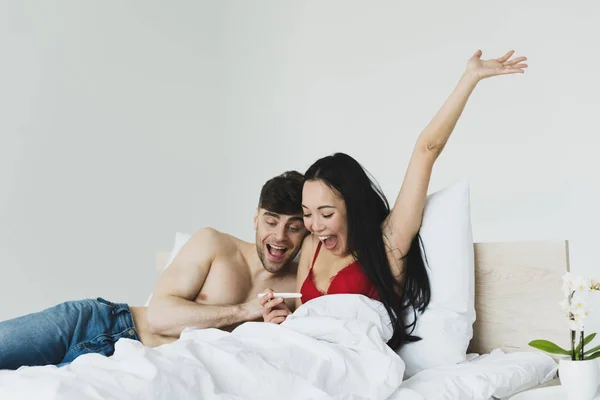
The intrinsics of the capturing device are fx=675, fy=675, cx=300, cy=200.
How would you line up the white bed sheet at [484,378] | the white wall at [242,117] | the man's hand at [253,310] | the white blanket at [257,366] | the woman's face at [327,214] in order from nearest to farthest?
the white blanket at [257,366], the white bed sheet at [484,378], the woman's face at [327,214], the man's hand at [253,310], the white wall at [242,117]

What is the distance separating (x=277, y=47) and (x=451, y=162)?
150 cm

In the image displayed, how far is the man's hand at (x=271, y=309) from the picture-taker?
6.98 feet

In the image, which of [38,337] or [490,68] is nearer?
[490,68]

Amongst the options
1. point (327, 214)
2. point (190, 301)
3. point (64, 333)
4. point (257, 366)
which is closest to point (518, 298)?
point (327, 214)

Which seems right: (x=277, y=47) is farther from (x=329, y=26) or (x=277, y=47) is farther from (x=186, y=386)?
(x=186, y=386)

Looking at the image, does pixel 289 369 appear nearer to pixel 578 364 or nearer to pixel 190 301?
pixel 578 364

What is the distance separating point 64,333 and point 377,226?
1140mm

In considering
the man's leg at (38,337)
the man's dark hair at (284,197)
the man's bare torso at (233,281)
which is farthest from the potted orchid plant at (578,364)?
the man's leg at (38,337)

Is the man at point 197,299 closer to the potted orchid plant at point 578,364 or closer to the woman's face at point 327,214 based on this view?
the woman's face at point 327,214

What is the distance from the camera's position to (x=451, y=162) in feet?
10.3

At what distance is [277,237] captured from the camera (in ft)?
7.76

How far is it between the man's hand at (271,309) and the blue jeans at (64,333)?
593mm

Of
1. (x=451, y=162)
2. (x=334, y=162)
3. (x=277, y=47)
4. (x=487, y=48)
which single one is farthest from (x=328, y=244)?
(x=277, y=47)

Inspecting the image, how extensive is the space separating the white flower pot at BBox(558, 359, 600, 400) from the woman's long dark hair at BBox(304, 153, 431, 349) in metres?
0.49
